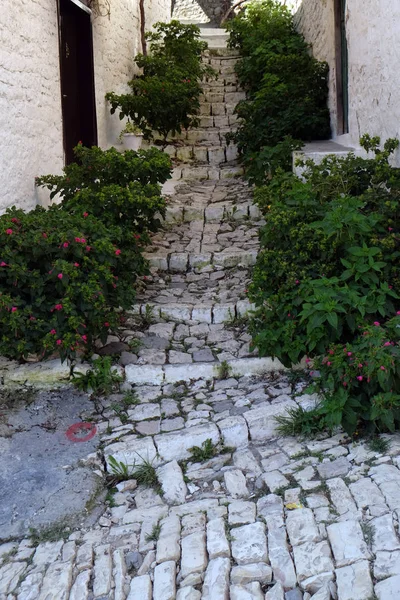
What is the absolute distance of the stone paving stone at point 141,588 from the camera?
9.10 ft

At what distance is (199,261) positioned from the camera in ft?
20.2

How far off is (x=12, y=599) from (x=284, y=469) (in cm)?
144

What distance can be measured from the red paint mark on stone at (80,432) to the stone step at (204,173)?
485 cm

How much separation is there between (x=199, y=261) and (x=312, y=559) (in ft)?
12.2

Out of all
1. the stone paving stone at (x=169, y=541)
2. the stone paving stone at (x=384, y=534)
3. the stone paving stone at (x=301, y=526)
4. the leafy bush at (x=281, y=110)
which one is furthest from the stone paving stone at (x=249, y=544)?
the leafy bush at (x=281, y=110)

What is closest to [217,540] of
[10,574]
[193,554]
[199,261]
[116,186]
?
[193,554]

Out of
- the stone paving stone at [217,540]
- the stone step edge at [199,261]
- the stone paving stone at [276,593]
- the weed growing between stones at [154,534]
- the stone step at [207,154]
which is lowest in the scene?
the stone paving stone at [276,593]

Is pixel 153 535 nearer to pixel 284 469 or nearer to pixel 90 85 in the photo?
pixel 284 469

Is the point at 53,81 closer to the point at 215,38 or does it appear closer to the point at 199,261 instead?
the point at 199,261

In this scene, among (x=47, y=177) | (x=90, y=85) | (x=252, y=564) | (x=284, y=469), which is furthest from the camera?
(x=90, y=85)

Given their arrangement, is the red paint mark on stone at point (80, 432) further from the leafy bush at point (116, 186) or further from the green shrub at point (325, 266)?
the leafy bush at point (116, 186)

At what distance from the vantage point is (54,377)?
14.6 ft

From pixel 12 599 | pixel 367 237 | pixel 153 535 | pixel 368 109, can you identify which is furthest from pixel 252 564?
pixel 368 109

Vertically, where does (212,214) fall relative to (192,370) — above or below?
above
